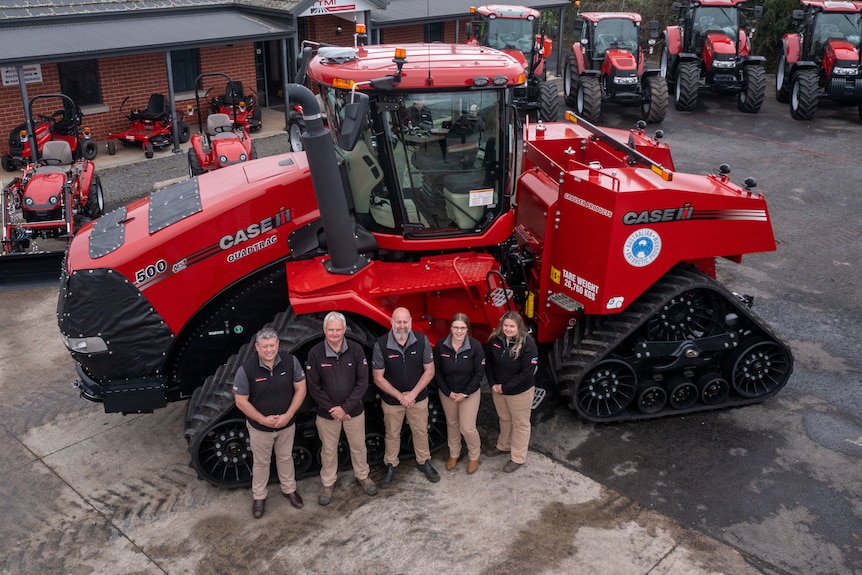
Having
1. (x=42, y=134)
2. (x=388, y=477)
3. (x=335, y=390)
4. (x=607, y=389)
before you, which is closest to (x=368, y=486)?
(x=388, y=477)

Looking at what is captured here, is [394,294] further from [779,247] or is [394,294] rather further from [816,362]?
[779,247]

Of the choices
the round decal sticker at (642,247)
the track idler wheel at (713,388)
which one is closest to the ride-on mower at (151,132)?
the round decal sticker at (642,247)

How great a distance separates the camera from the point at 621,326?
21.6ft

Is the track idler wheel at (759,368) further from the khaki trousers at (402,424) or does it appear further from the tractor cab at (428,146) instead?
the khaki trousers at (402,424)

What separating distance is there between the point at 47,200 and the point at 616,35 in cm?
1234

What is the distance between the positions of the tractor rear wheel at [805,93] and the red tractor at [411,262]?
1155cm

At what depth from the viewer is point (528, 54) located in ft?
57.4

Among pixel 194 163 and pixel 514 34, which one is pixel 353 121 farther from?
pixel 514 34

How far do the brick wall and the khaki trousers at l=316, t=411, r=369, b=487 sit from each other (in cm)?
1161

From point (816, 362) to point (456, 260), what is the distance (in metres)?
3.82

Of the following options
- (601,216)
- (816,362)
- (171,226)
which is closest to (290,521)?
(171,226)

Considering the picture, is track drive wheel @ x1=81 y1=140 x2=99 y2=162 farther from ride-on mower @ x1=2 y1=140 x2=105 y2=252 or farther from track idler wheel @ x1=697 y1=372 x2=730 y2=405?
track idler wheel @ x1=697 y1=372 x2=730 y2=405

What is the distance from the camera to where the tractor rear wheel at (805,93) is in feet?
54.9

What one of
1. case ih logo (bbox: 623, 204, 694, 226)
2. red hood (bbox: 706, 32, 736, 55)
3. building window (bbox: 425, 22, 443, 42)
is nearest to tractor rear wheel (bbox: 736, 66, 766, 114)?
red hood (bbox: 706, 32, 736, 55)
